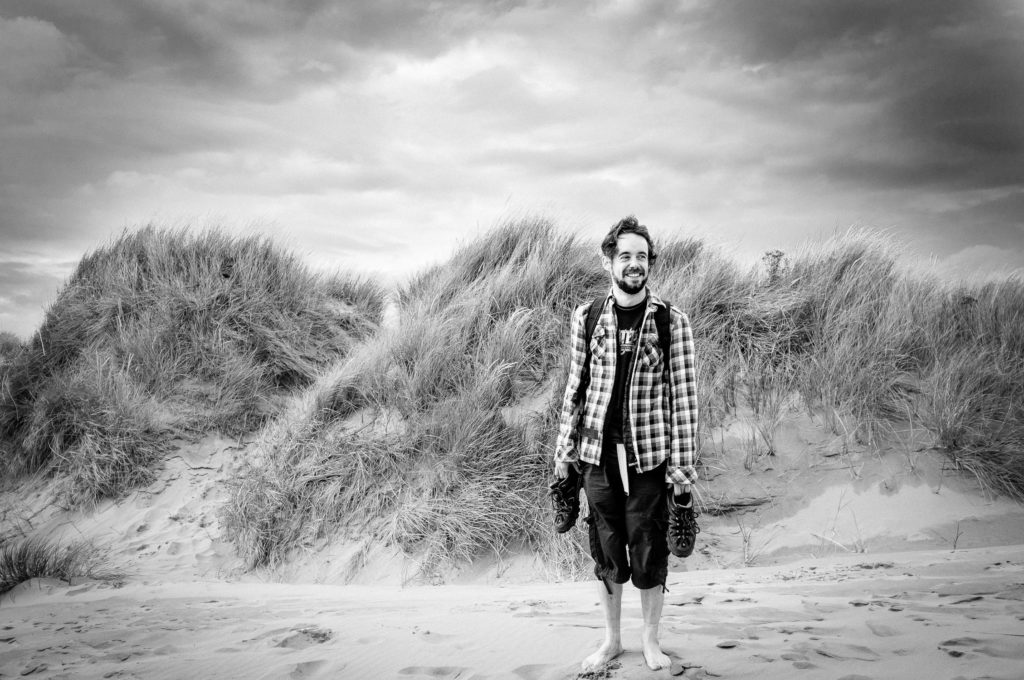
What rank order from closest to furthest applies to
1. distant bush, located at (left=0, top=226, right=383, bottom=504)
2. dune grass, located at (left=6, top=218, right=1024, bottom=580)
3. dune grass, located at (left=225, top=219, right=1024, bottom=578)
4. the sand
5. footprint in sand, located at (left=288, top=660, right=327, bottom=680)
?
the sand < footprint in sand, located at (left=288, top=660, right=327, bottom=680) < dune grass, located at (left=225, top=219, right=1024, bottom=578) < dune grass, located at (left=6, top=218, right=1024, bottom=580) < distant bush, located at (left=0, top=226, right=383, bottom=504)

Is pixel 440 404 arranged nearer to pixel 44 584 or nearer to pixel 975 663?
pixel 44 584

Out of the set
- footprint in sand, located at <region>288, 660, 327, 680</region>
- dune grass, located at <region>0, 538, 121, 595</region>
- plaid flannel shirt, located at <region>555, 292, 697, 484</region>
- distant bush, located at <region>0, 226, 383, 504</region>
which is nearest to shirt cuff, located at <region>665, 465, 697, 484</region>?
plaid flannel shirt, located at <region>555, 292, 697, 484</region>

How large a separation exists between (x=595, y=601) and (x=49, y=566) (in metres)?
4.90

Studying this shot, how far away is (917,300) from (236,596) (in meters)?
8.60

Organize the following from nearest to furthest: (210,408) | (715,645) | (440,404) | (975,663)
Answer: (975,663) → (715,645) → (440,404) → (210,408)

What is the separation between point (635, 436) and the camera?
3.25 meters

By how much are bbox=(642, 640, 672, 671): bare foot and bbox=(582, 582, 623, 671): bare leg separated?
6.4 inches

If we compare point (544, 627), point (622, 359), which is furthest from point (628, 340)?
point (544, 627)

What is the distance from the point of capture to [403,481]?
6711 mm

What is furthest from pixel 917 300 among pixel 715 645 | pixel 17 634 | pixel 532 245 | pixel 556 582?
pixel 17 634

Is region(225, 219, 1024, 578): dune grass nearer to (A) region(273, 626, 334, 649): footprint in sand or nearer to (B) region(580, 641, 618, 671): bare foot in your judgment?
(A) region(273, 626, 334, 649): footprint in sand

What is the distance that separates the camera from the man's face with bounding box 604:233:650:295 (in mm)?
3316

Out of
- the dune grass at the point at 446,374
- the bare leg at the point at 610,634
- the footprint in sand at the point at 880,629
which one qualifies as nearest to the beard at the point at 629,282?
the bare leg at the point at 610,634

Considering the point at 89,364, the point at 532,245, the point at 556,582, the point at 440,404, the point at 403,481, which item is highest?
the point at 532,245
